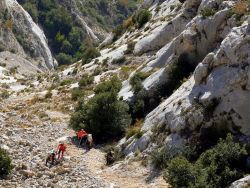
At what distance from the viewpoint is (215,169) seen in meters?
21.3

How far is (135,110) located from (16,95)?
1933 centimetres

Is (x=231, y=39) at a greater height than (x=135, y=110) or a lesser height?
greater

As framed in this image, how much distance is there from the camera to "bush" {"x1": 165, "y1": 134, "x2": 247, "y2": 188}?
20859 millimetres

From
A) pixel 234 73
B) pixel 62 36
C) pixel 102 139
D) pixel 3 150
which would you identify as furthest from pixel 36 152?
pixel 62 36

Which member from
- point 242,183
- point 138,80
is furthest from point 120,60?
point 242,183

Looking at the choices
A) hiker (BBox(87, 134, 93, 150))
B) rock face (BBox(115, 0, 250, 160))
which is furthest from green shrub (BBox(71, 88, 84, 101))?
hiker (BBox(87, 134, 93, 150))

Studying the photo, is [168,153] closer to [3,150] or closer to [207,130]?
[207,130]

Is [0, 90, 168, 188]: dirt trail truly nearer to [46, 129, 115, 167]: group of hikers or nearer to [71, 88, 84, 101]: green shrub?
[46, 129, 115, 167]: group of hikers

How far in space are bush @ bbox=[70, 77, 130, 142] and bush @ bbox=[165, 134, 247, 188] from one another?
34.3ft

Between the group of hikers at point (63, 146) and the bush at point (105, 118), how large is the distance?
108cm

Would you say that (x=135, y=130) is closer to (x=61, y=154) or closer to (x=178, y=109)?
(x=178, y=109)

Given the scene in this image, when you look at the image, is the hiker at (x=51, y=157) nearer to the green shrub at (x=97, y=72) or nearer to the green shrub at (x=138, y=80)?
the green shrub at (x=138, y=80)

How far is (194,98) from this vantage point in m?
27.0

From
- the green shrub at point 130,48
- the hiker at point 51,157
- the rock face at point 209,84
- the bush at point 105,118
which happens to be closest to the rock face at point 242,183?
the rock face at point 209,84
